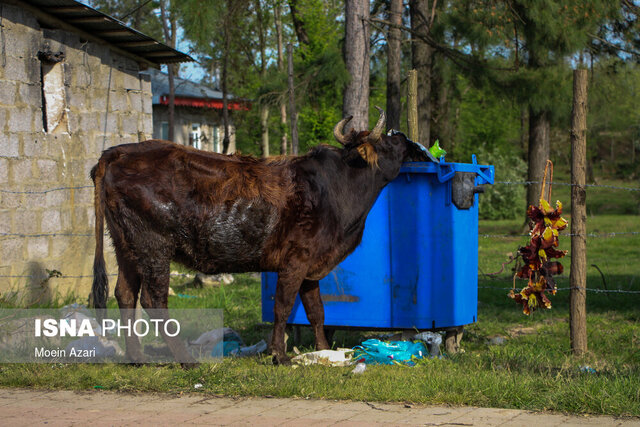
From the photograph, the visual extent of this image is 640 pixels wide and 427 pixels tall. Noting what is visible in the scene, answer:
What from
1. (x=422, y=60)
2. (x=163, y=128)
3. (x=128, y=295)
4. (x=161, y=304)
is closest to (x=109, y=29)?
Answer: (x=128, y=295)

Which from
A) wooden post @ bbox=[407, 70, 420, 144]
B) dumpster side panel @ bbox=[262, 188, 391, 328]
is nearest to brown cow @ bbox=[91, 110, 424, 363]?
dumpster side panel @ bbox=[262, 188, 391, 328]

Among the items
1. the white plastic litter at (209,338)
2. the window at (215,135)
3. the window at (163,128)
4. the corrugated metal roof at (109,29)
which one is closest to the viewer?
the white plastic litter at (209,338)

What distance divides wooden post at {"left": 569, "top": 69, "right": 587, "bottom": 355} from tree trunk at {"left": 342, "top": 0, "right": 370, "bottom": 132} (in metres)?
4.78

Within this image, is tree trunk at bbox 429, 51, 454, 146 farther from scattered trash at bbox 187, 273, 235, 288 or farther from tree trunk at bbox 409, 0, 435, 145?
scattered trash at bbox 187, 273, 235, 288

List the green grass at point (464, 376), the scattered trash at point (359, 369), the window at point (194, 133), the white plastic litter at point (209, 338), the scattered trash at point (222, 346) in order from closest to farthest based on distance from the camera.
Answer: the green grass at point (464, 376)
the scattered trash at point (359, 369)
the scattered trash at point (222, 346)
the white plastic litter at point (209, 338)
the window at point (194, 133)

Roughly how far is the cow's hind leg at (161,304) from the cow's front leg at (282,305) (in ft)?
2.32

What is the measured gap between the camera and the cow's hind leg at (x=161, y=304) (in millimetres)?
6129

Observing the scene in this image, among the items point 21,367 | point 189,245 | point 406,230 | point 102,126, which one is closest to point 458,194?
point 406,230

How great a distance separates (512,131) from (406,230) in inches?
1496

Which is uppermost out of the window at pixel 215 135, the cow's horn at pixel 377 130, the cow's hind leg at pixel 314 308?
the window at pixel 215 135

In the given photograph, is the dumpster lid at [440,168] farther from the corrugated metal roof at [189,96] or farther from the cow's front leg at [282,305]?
Result: the corrugated metal roof at [189,96]

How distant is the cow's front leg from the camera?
20.4 ft

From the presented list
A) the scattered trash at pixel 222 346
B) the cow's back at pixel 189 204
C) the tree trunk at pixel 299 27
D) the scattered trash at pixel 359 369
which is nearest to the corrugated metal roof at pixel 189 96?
the tree trunk at pixel 299 27

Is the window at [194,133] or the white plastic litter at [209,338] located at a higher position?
the window at [194,133]
